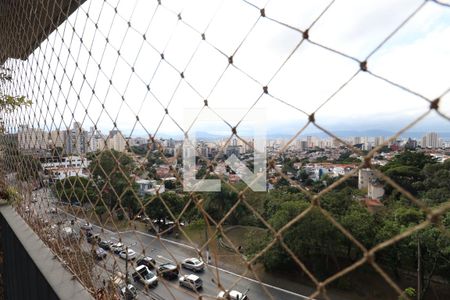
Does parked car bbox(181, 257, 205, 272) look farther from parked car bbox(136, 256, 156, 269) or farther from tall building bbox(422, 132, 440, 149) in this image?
tall building bbox(422, 132, 440, 149)

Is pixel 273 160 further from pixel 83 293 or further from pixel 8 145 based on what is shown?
pixel 8 145

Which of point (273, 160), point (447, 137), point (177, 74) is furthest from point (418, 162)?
point (177, 74)

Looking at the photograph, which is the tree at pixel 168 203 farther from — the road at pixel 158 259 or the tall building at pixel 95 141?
the tall building at pixel 95 141

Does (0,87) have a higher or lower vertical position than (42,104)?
higher

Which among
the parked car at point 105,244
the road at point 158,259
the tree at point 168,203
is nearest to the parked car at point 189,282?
the road at point 158,259

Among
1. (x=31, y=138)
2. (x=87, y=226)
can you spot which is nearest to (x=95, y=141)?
(x=87, y=226)

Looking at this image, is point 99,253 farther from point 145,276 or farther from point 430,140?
point 430,140

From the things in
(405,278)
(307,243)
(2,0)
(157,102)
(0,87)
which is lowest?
(405,278)
